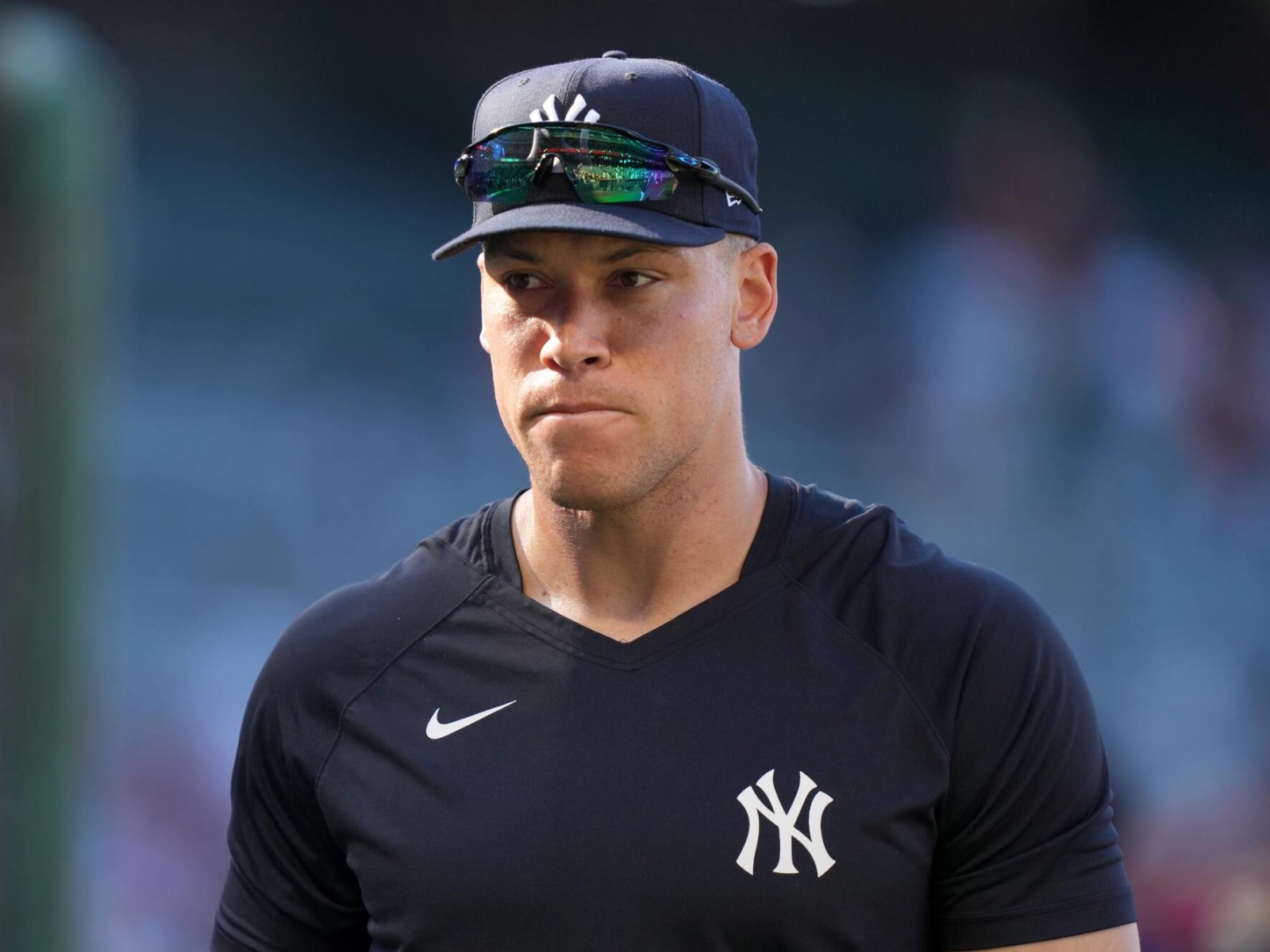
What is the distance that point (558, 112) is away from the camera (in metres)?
2.32

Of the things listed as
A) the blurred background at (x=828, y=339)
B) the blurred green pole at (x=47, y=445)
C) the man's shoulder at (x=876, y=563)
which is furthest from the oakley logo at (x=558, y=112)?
the blurred background at (x=828, y=339)

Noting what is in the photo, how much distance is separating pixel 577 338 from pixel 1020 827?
904 mm

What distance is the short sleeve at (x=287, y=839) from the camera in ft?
7.71

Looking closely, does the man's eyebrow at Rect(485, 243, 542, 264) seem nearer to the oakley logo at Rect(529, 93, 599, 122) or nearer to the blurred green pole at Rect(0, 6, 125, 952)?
the oakley logo at Rect(529, 93, 599, 122)

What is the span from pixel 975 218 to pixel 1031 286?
1.18 feet

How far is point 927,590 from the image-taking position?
2281 millimetres

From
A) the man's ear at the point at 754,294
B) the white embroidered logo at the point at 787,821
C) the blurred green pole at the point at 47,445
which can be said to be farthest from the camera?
the man's ear at the point at 754,294

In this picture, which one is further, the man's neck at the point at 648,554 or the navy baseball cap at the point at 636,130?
the man's neck at the point at 648,554

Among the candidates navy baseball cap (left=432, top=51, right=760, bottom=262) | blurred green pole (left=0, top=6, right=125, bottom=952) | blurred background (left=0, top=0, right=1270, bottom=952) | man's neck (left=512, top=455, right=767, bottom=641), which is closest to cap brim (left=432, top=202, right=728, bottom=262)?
navy baseball cap (left=432, top=51, right=760, bottom=262)

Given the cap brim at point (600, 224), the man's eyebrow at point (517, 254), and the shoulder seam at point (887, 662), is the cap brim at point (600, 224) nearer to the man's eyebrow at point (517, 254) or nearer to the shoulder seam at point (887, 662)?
the man's eyebrow at point (517, 254)

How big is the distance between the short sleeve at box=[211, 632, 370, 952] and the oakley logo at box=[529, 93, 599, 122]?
2.92 feet

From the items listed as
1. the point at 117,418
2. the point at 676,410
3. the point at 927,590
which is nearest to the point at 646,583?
the point at 676,410

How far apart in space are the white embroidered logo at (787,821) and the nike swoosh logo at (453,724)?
1.26 ft

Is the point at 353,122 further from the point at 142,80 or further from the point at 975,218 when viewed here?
the point at 975,218
